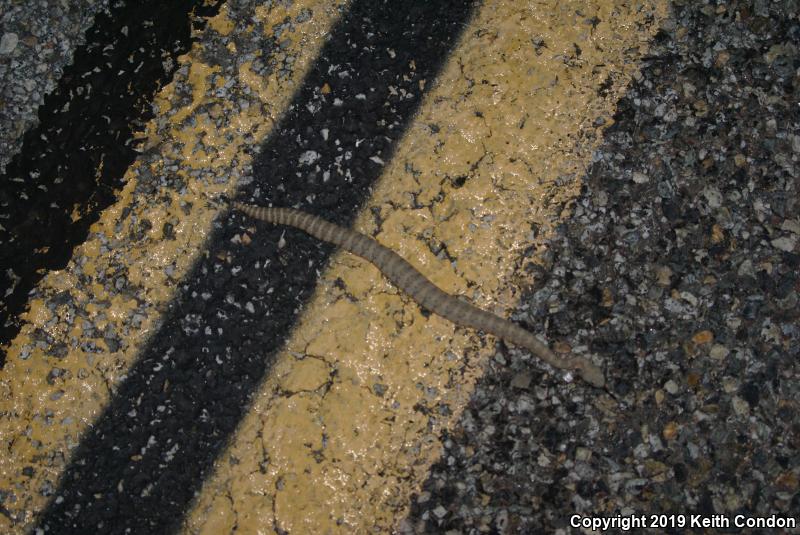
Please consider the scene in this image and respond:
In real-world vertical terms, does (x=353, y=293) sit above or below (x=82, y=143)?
below

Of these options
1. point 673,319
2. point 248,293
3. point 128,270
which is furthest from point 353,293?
point 673,319

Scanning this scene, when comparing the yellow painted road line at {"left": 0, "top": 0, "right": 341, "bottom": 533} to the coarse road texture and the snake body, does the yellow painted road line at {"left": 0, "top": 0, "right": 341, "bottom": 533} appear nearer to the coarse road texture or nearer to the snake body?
the coarse road texture

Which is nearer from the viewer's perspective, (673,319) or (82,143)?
(673,319)

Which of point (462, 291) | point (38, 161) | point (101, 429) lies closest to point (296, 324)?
point (462, 291)

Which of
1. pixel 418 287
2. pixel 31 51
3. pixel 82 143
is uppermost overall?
pixel 31 51

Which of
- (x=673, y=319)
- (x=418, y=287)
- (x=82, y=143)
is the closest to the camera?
(x=673, y=319)

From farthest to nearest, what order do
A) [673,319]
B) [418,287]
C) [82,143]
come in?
[82,143] → [418,287] → [673,319]

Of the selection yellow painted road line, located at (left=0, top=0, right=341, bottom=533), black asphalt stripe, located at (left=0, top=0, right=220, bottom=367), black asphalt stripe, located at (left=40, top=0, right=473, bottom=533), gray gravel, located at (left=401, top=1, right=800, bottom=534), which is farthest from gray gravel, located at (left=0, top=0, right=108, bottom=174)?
gray gravel, located at (left=401, top=1, right=800, bottom=534)

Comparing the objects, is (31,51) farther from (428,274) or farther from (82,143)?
(428,274)

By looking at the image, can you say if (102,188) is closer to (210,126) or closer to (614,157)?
(210,126)
